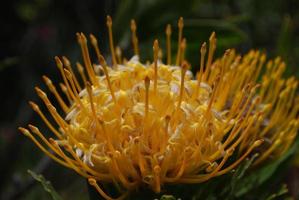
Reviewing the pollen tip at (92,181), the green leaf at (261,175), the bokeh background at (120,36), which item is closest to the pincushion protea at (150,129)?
the pollen tip at (92,181)

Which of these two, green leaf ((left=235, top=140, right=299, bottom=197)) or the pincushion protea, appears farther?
green leaf ((left=235, top=140, right=299, bottom=197))

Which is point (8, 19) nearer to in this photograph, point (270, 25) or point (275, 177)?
point (270, 25)

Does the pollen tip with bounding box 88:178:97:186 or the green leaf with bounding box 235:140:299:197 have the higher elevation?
the pollen tip with bounding box 88:178:97:186

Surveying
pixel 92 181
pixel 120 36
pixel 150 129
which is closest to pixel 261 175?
pixel 150 129

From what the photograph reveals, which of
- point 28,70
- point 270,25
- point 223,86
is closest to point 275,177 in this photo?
point 223,86

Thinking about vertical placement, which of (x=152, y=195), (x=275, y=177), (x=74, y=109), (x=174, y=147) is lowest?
(x=275, y=177)

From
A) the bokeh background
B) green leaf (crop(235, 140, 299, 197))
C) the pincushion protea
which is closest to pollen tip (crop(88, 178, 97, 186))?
the pincushion protea

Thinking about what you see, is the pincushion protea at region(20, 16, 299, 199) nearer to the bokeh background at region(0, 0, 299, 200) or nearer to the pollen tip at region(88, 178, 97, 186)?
the pollen tip at region(88, 178, 97, 186)

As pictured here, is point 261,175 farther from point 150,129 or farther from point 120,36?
point 120,36

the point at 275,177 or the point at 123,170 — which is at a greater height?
the point at 123,170
